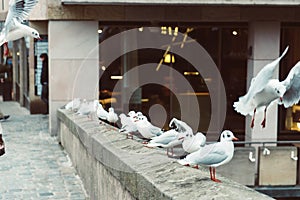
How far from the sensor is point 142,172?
4.61 metres

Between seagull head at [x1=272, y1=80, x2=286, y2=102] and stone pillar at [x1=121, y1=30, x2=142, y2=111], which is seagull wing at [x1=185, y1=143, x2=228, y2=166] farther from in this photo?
stone pillar at [x1=121, y1=30, x2=142, y2=111]

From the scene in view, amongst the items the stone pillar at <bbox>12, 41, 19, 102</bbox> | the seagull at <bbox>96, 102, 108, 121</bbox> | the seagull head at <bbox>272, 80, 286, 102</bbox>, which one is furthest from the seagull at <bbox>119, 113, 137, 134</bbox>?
the stone pillar at <bbox>12, 41, 19, 102</bbox>

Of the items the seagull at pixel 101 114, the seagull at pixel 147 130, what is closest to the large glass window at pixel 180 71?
the seagull at pixel 101 114

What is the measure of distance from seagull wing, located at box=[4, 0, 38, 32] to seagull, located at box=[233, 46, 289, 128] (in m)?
2.01

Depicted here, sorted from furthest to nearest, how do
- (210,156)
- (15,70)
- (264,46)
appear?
(15,70) → (264,46) → (210,156)

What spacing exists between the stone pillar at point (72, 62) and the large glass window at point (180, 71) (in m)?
0.76

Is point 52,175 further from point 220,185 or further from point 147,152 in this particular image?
point 220,185

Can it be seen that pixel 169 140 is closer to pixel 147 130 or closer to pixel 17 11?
pixel 147 130

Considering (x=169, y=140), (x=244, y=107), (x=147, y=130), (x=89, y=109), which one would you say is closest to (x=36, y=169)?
(x=89, y=109)

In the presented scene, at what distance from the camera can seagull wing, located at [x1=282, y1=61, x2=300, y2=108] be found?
3650mm

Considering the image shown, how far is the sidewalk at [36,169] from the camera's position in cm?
800

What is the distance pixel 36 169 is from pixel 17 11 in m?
5.58

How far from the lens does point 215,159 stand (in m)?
4.11

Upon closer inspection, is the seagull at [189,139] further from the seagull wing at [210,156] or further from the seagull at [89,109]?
the seagull at [89,109]
